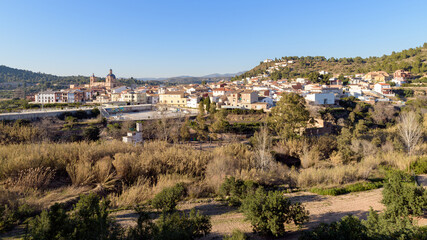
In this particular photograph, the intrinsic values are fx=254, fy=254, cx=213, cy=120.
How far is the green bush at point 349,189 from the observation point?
8281 millimetres

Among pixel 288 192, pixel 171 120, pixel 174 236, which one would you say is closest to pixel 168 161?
pixel 288 192

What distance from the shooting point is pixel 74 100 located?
52.4 meters

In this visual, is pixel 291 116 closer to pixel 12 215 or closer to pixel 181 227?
pixel 181 227

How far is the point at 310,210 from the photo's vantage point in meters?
6.86

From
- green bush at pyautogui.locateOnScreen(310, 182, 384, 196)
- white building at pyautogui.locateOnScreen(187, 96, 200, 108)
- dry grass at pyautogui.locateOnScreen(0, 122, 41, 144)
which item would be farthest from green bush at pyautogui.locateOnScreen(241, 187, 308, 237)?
white building at pyautogui.locateOnScreen(187, 96, 200, 108)

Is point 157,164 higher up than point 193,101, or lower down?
lower down

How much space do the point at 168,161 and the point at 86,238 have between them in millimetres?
5437

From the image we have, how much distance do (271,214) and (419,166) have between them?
10.2 meters

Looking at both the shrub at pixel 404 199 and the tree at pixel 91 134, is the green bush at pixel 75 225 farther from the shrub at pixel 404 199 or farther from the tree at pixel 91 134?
the tree at pixel 91 134

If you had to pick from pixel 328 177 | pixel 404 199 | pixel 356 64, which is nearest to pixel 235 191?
pixel 404 199

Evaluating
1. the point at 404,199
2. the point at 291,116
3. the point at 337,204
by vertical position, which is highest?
the point at 291,116

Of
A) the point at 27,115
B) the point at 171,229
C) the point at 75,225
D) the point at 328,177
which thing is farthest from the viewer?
the point at 27,115

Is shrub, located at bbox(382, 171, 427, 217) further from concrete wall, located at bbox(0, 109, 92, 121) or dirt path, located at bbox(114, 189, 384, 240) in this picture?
concrete wall, located at bbox(0, 109, 92, 121)

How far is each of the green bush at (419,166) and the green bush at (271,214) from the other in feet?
29.2
